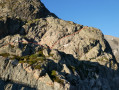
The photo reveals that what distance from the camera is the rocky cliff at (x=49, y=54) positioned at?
51344mm

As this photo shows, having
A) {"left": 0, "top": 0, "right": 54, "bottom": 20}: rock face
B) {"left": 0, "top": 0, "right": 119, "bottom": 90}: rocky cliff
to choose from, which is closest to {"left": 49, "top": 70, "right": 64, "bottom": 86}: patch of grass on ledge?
{"left": 0, "top": 0, "right": 119, "bottom": 90}: rocky cliff

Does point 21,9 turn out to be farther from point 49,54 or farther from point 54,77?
point 54,77

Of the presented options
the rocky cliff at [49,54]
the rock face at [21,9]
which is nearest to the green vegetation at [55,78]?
the rocky cliff at [49,54]

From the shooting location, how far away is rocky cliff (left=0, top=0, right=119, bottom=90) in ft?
168

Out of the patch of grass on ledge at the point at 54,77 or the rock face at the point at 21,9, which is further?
the rock face at the point at 21,9

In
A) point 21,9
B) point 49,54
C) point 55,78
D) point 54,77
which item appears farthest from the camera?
point 21,9

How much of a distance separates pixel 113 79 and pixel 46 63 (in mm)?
52187

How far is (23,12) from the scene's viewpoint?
122 meters

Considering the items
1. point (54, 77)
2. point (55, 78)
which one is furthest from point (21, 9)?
point (55, 78)

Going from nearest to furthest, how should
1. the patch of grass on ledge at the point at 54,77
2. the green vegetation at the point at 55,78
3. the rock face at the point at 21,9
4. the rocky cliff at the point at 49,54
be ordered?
1. the green vegetation at the point at 55,78
2. the patch of grass on ledge at the point at 54,77
3. the rocky cliff at the point at 49,54
4. the rock face at the point at 21,9

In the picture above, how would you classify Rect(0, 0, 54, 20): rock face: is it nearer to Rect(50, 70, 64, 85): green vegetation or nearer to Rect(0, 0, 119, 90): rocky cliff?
Rect(0, 0, 119, 90): rocky cliff

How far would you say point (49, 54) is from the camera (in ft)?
236

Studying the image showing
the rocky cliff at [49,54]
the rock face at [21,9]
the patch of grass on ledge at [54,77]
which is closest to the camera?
the patch of grass on ledge at [54,77]

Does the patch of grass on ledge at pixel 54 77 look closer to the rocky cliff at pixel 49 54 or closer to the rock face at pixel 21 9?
Result: the rocky cliff at pixel 49 54
